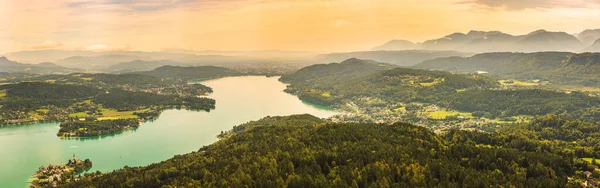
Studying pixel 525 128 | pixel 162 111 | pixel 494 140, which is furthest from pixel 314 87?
pixel 494 140

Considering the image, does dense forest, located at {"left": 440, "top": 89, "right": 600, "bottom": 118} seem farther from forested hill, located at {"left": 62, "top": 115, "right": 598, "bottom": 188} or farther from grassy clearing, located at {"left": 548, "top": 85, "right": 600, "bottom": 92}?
forested hill, located at {"left": 62, "top": 115, "right": 598, "bottom": 188}

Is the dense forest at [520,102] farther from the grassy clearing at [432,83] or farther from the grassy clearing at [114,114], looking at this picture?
the grassy clearing at [114,114]

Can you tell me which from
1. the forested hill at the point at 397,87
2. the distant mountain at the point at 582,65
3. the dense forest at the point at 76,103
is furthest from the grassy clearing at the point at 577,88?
the dense forest at the point at 76,103

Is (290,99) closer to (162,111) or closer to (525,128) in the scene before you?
(162,111)

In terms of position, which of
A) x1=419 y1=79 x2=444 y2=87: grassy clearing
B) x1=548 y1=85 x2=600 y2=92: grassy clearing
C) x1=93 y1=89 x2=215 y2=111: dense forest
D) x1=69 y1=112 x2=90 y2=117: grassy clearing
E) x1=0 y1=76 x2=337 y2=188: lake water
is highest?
x1=419 y1=79 x2=444 y2=87: grassy clearing

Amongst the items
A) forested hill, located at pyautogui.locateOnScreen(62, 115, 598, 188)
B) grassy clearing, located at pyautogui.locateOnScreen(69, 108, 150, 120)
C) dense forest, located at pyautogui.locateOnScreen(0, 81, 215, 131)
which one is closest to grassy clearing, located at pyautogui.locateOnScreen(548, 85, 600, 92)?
forested hill, located at pyautogui.locateOnScreen(62, 115, 598, 188)
